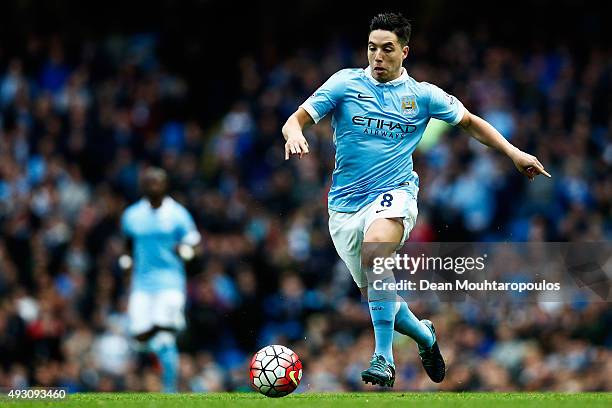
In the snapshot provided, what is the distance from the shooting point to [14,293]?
54.8 ft

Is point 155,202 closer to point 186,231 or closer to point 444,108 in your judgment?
point 186,231

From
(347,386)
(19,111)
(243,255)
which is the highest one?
(19,111)

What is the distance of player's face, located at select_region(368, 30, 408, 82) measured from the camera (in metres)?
9.41

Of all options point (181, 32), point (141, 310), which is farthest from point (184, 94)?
point (141, 310)

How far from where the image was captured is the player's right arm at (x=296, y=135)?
28.1ft

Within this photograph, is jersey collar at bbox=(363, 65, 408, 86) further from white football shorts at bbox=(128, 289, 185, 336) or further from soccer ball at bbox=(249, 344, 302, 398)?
white football shorts at bbox=(128, 289, 185, 336)

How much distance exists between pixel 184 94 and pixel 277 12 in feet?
7.74

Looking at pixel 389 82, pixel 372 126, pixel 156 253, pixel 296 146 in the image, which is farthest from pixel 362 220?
pixel 156 253

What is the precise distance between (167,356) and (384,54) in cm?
467

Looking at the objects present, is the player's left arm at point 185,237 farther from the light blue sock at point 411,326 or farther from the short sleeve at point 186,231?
the light blue sock at point 411,326

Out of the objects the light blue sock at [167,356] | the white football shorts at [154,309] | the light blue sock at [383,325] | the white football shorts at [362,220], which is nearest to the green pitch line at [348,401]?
the light blue sock at [383,325]

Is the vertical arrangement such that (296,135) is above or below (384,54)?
below

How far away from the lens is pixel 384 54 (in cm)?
945

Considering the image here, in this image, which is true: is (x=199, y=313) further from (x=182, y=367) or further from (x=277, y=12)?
(x=277, y=12)
